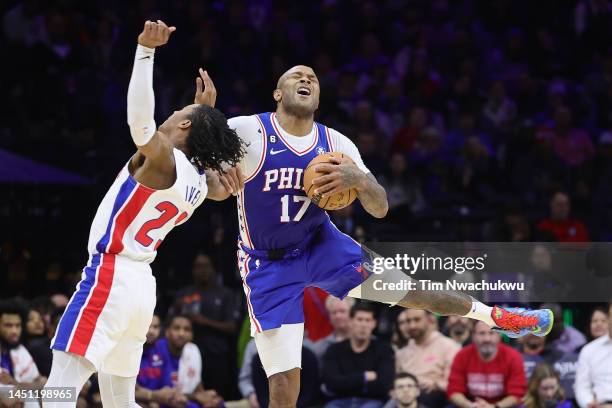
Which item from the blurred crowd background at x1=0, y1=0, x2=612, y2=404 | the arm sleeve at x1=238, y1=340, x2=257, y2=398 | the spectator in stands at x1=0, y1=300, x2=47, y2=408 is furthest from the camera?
the blurred crowd background at x1=0, y1=0, x2=612, y2=404

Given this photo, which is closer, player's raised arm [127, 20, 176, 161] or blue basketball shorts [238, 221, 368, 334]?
player's raised arm [127, 20, 176, 161]

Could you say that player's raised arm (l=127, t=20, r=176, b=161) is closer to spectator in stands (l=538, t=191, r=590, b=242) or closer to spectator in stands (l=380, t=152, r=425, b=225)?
spectator in stands (l=538, t=191, r=590, b=242)

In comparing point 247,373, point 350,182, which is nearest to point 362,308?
point 247,373

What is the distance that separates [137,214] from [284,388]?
1.64 meters

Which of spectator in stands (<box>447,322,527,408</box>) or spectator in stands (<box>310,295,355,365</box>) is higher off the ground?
spectator in stands (<box>310,295,355,365</box>)

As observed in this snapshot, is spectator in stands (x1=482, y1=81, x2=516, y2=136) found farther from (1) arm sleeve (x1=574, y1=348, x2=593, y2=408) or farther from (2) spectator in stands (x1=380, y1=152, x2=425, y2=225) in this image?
(1) arm sleeve (x1=574, y1=348, x2=593, y2=408)

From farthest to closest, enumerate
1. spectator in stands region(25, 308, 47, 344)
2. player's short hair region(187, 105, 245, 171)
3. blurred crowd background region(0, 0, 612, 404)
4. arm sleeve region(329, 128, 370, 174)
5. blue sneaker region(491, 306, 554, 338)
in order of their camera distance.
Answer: blurred crowd background region(0, 0, 612, 404) → spectator in stands region(25, 308, 47, 344) → blue sneaker region(491, 306, 554, 338) → arm sleeve region(329, 128, 370, 174) → player's short hair region(187, 105, 245, 171)

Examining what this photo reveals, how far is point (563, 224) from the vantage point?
39.8 ft

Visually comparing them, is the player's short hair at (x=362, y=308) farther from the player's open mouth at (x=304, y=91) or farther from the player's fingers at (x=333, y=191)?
the player's fingers at (x=333, y=191)

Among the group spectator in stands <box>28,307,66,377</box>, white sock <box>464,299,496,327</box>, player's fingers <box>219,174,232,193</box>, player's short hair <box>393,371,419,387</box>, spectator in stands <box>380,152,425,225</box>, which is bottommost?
player's short hair <box>393,371,419,387</box>

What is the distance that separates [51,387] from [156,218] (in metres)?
1.06

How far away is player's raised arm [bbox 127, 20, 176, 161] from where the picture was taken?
5.88 meters

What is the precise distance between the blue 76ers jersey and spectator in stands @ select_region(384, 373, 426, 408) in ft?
10.1

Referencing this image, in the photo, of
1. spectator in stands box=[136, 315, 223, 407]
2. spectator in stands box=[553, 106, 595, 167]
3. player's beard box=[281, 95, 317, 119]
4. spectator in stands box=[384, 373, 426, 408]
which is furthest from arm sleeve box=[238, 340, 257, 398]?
spectator in stands box=[553, 106, 595, 167]
